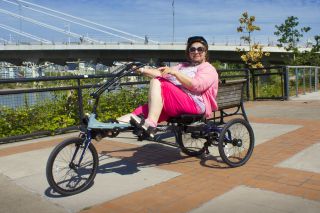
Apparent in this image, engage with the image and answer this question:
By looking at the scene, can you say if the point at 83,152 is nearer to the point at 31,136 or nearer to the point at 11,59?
the point at 31,136

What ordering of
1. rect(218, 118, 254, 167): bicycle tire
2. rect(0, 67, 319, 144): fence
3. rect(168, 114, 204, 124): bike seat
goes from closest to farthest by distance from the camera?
rect(168, 114, 204, 124): bike seat
rect(218, 118, 254, 167): bicycle tire
rect(0, 67, 319, 144): fence

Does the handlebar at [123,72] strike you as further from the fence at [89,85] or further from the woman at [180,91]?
the fence at [89,85]

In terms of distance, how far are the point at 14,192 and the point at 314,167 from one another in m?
3.19

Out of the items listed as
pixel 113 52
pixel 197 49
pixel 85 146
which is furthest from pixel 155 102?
pixel 113 52

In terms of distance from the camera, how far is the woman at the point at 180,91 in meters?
4.14

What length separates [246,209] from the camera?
10.8ft

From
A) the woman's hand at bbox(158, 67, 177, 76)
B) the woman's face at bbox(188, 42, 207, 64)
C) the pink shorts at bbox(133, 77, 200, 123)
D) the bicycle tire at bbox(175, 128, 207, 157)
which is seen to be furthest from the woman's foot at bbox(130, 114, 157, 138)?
the woman's face at bbox(188, 42, 207, 64)

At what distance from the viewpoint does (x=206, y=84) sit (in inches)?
174

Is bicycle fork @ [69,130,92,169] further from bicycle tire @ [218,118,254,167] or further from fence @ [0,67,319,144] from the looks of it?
fence @ [0,67,319,144]

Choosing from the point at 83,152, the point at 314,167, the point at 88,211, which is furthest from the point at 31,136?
the point at 314,167

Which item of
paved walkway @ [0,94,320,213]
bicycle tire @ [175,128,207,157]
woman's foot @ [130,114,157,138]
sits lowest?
paved walkway @ [0,94,320,213]

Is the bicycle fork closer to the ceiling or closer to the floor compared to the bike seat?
closer to the floor

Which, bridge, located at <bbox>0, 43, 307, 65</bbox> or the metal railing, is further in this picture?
bridge, located at <bbox>0, 43, 307, 65</bbox>

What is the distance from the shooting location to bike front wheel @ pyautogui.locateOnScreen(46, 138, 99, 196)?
3.66 metres
